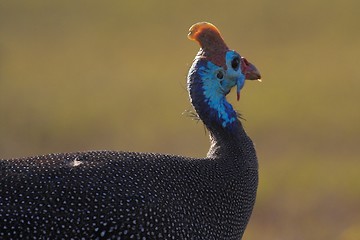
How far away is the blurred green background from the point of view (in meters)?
14.2

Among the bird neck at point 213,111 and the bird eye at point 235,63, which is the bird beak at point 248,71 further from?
the bird neck at point 213,111

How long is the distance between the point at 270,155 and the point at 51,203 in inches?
383

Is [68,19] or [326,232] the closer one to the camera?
[326,232]

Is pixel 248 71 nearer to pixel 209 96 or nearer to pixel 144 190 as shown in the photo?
pixel 209 96

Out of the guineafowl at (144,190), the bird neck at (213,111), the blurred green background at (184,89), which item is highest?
the blurred green background at (184,89)

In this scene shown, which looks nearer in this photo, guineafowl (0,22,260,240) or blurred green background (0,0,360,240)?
guineafowl (0,22,260,240)

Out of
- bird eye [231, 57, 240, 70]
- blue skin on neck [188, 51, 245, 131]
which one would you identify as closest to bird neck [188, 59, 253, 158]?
blue skin on neck [188, 51, 245, 131]

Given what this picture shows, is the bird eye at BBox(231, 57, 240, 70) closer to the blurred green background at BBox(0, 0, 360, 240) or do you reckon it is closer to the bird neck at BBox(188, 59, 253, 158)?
the bird neck at BBox(188, 59, 253, 158)

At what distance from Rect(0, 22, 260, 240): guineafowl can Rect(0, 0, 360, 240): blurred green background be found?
919 mm

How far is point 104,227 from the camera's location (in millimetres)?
6859

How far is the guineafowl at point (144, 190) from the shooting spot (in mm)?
6832

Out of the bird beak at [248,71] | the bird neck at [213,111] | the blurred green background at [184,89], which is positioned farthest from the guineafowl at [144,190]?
the blurred green background at [184,89]

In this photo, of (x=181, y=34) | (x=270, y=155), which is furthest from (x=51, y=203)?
(x=181, y=34)

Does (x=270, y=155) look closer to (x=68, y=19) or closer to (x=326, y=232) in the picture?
(x=326, y=232)
